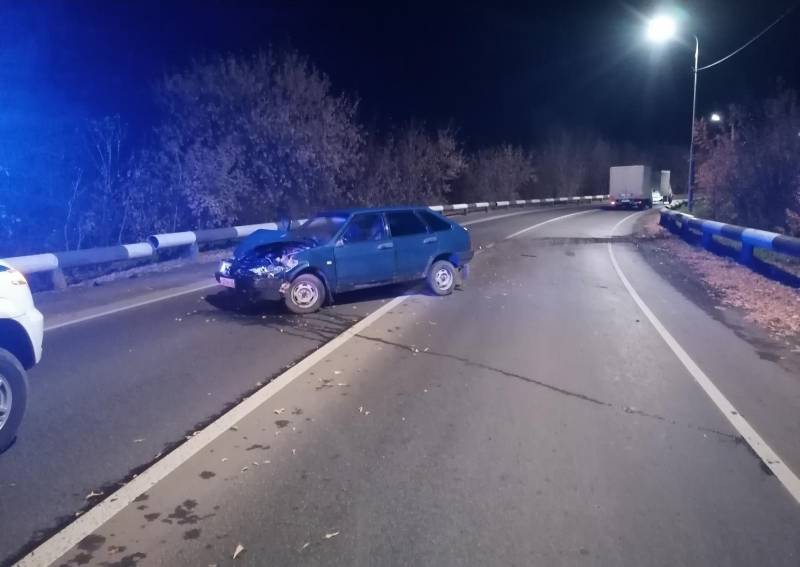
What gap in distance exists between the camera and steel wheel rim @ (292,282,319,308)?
988 cm

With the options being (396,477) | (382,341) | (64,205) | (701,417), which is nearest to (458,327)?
(382,341)

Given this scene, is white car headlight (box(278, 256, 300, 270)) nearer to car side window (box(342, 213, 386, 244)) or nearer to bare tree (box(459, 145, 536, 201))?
car side window (box(342, 213, 386, 244))

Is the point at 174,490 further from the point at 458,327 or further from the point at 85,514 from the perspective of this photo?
the point at 458,327

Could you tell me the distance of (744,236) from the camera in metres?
15.1

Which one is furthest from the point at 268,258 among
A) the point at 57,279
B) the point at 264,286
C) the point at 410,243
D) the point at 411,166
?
the point at 411,166

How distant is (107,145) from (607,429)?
15358 mm

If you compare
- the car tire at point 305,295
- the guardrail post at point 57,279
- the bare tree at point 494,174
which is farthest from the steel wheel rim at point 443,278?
the bare tree at point 494,174

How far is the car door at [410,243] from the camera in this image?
434 inches

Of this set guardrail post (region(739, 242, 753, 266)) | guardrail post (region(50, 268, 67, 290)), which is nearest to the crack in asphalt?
guardrail post (region(50, 268, 67, 290))

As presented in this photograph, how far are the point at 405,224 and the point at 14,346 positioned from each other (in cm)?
691

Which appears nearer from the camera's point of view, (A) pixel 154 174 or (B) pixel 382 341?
(B) pixel 382 341

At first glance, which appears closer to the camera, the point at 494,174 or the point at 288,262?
the point at 288,262

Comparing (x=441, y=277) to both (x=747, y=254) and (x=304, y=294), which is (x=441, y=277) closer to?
(x=304, y=294)

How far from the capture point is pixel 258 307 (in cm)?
1038
